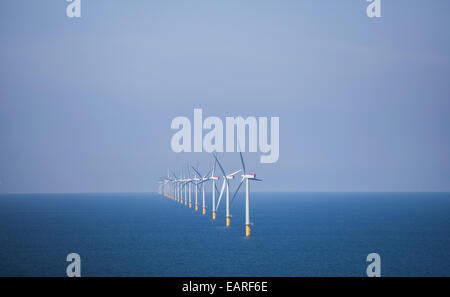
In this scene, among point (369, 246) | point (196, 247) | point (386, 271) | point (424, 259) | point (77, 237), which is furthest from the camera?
point (77, 237)

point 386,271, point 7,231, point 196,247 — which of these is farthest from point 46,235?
point 386,271

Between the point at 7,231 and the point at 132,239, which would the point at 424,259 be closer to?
the point at 132,239

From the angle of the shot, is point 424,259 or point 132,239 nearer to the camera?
point 424,259

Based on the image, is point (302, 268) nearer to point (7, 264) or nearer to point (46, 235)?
point (7, 264)

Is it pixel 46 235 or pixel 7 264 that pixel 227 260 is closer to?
pixel 7 264
